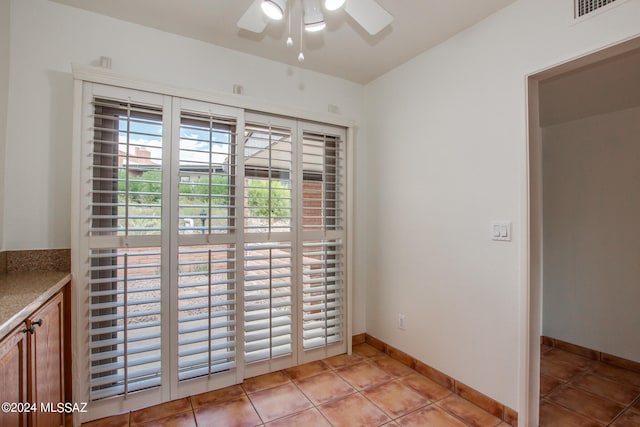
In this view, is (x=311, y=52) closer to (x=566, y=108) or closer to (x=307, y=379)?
(x=566, y=108)

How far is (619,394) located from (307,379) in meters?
2.26

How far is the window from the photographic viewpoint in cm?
189

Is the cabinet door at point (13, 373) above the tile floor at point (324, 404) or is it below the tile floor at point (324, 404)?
above

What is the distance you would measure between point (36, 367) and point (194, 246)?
39.1 inches

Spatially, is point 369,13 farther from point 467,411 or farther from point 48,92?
point 467,411

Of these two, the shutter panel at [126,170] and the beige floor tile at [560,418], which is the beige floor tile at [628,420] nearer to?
the beige floor tile at [560,418]

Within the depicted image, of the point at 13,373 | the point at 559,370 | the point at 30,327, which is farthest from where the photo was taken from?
the point at 559,370

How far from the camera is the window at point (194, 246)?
1890 millimetres

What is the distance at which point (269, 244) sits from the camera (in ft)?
8.04

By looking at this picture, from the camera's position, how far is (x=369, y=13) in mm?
1532

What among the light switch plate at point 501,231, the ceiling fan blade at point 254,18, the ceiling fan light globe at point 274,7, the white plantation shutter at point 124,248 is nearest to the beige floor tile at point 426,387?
the light switch plate at point 501,231

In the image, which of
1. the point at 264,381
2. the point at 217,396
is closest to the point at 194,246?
the point at 217,396

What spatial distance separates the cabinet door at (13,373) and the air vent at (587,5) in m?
2.78

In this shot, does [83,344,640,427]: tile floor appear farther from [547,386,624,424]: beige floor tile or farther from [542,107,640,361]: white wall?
[542,107,640,361]: white wall
